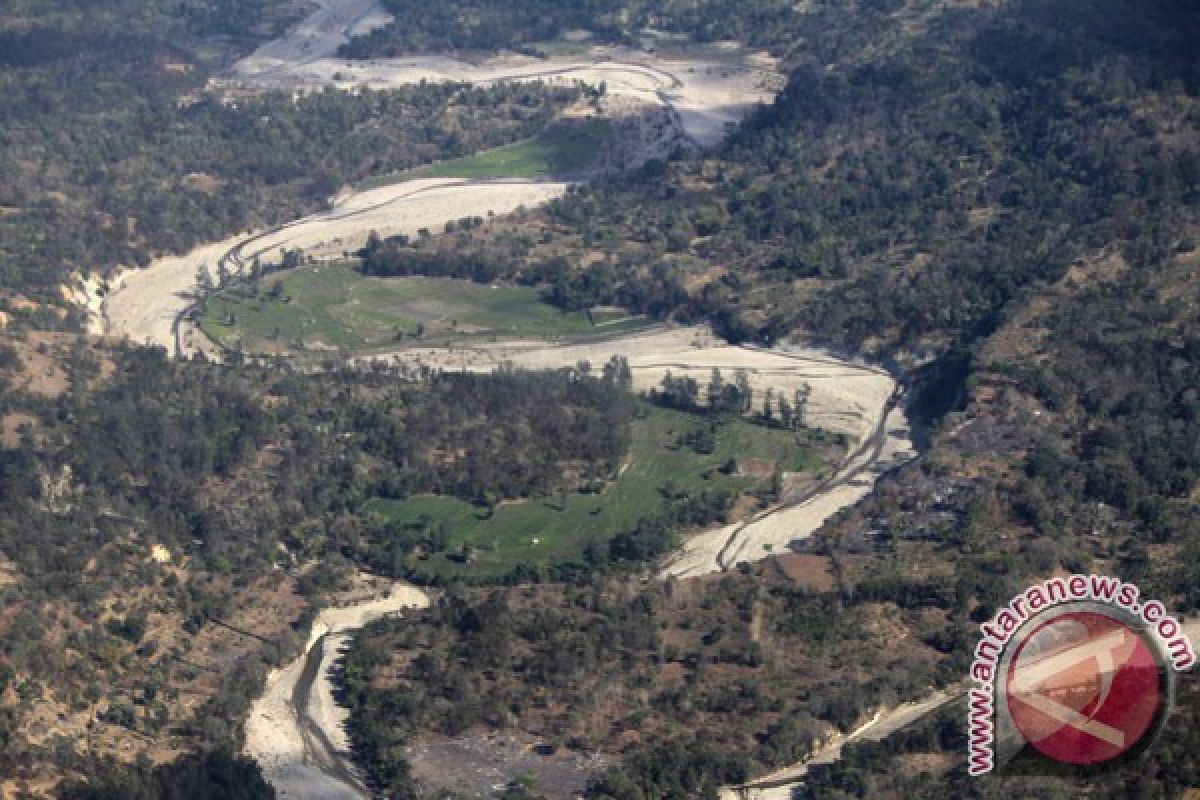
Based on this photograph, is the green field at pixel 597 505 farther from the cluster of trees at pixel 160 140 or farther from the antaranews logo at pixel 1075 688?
the cluster of trees at pixel 160 140

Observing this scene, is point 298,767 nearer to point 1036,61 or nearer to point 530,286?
point 530,286

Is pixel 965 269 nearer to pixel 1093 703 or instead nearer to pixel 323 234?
pixel 323 234

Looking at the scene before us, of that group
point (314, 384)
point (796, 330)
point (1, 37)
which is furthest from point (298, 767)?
point (1, 37)

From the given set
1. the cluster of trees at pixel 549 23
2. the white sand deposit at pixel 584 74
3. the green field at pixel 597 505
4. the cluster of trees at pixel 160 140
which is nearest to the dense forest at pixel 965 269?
the white sand deposit at pixel 584 74

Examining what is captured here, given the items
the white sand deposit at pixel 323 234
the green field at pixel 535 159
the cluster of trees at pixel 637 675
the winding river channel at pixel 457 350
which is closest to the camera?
the cluster of trees at pixel 637 675

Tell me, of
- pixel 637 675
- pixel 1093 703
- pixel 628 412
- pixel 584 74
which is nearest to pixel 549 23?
pixel 584 74

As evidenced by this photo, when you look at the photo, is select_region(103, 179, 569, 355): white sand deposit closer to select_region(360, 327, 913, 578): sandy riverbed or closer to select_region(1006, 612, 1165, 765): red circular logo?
select_region(360, 327, 913, 578): sandy riverbed
